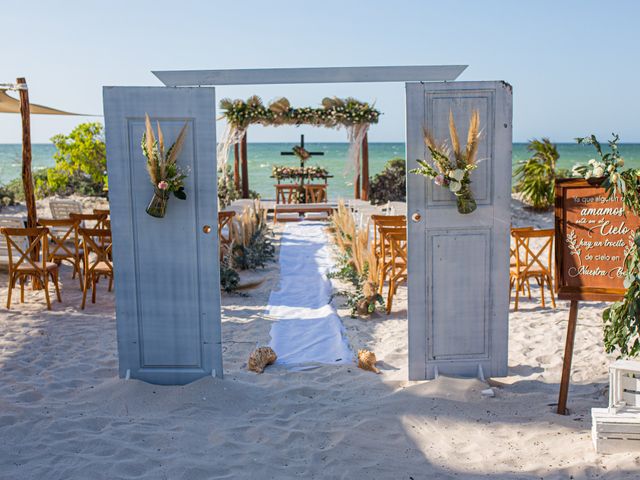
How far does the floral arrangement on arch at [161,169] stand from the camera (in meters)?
4.00

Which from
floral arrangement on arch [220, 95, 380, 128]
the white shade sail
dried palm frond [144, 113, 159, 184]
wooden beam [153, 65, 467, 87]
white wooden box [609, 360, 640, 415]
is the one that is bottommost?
white wooden box [609, 360, 640, 415]

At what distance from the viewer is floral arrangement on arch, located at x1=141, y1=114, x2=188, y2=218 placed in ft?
13.1

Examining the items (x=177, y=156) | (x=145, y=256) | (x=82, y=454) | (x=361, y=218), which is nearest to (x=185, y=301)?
(x=145, y=256)

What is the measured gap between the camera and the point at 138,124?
416cm

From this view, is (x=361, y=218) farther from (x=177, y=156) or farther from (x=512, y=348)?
(x=177, y=156)

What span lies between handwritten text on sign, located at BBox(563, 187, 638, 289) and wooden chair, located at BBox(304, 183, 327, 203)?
12245mm

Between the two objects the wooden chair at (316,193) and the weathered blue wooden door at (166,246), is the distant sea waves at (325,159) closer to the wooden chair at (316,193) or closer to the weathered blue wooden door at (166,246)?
the wooden chair at (316,193)

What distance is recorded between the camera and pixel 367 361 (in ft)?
15.3

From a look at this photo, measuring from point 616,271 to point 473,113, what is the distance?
1329 millimetres

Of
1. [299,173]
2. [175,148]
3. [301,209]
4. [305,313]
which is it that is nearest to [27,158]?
[305,313]

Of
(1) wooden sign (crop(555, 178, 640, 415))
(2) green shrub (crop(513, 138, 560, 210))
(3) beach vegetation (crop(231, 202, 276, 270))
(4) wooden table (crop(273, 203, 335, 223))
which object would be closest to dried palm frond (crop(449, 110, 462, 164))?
(1) wooden sign (crop(555, 178, 640, 415))

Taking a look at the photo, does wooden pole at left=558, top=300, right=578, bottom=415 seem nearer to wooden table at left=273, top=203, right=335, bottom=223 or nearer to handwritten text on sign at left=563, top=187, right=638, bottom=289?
handwritten text on sign at left=563, top=187, right=638, bottom=289

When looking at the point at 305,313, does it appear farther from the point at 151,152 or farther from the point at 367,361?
the point at 151,152

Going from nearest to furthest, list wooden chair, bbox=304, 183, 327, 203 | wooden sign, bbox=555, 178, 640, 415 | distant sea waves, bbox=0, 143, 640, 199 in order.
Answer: wooden sign, bbox=555, 178, 640, 415 < wooden chair, bbox=304, 183, 327, 203 < distant sea waves, bbox=0, 143, 640, 199
